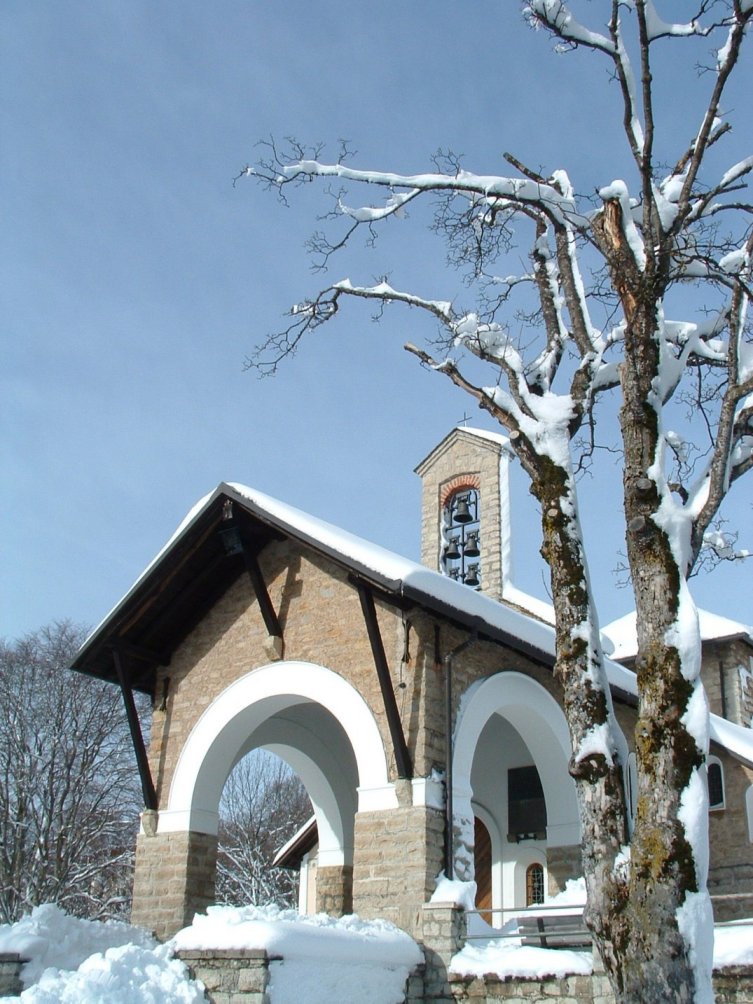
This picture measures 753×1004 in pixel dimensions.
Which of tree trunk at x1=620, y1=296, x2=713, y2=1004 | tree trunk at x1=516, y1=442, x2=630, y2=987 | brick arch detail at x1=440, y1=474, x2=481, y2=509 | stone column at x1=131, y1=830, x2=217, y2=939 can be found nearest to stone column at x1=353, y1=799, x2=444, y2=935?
stone column at x1=131, y1=830, x2=217, y2=939

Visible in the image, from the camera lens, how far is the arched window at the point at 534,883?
1365cm

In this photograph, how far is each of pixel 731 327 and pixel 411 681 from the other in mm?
4932

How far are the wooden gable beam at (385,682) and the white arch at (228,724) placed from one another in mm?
828

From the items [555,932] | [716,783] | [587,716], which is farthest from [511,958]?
[716,783]

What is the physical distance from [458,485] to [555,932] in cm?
865

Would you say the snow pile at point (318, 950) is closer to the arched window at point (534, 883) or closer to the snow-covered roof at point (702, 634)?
the arched window at point (534, 883)

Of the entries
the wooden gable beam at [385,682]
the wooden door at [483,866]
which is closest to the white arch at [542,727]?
the wooden gable beam at [385,682]

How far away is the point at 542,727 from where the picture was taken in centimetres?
1172

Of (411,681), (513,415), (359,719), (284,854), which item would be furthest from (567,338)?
(284,854)

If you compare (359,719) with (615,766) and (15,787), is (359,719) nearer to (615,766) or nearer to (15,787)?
(615,766)

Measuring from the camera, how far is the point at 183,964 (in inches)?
322

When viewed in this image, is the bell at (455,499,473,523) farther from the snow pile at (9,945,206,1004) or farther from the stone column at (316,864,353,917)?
the snow pile at (9,945,206,1004)

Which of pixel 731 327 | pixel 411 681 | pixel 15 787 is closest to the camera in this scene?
pixel 731 327

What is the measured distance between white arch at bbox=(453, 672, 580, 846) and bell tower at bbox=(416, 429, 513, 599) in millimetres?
4462
